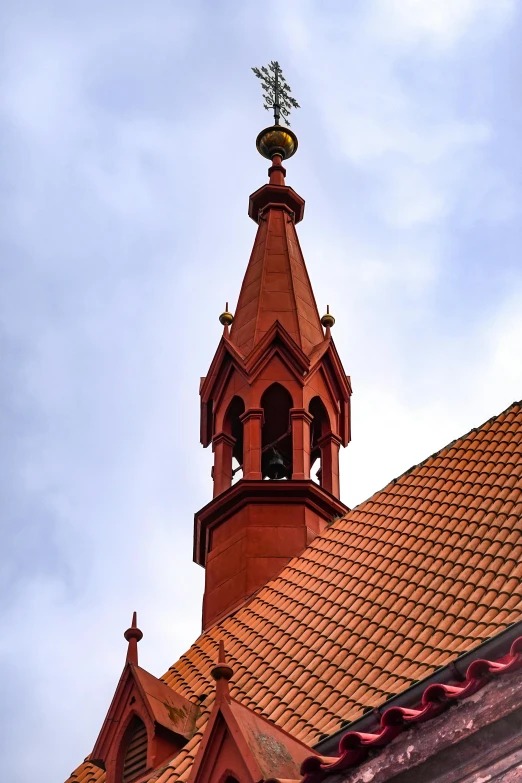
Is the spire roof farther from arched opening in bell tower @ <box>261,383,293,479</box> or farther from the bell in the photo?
the bell

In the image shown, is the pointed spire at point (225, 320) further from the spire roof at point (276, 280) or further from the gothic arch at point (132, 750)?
the gothic arch at point (132, 750)

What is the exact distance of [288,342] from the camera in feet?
78.6

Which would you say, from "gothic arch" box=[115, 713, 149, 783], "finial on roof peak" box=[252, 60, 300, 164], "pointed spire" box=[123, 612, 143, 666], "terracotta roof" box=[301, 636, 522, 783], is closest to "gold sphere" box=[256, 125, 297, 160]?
"finial on roof peak" box=[252, 60, 300, 164]

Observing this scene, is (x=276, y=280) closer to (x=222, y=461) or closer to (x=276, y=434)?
(x=276, y=434)

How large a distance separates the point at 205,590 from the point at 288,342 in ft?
14.0

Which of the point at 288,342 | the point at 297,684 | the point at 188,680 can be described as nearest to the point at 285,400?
the point at 288,342

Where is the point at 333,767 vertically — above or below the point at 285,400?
below

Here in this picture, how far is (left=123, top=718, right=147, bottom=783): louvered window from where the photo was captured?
16.5 m

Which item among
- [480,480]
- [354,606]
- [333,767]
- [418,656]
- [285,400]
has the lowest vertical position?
[333,767]

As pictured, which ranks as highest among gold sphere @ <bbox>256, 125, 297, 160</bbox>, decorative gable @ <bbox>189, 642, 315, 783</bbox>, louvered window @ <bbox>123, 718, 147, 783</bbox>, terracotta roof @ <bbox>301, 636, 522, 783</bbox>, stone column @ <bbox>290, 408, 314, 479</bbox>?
gold sphere @ <bbox>256, 125, 297, 160</bbox>

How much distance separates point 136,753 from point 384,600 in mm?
3145

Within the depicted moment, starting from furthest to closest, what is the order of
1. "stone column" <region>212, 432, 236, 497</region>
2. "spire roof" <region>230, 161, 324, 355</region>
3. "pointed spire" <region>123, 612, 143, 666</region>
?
1. "spire roof" <region>230, 161, 324, 355</region>
2. "stone column" <region>212, 432, 236, 497</region>
3. "pointed spire" <region>123, 612, 143, 666</region>

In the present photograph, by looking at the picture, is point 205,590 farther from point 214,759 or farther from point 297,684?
point 214,759

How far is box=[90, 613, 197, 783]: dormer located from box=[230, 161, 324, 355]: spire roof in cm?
798
